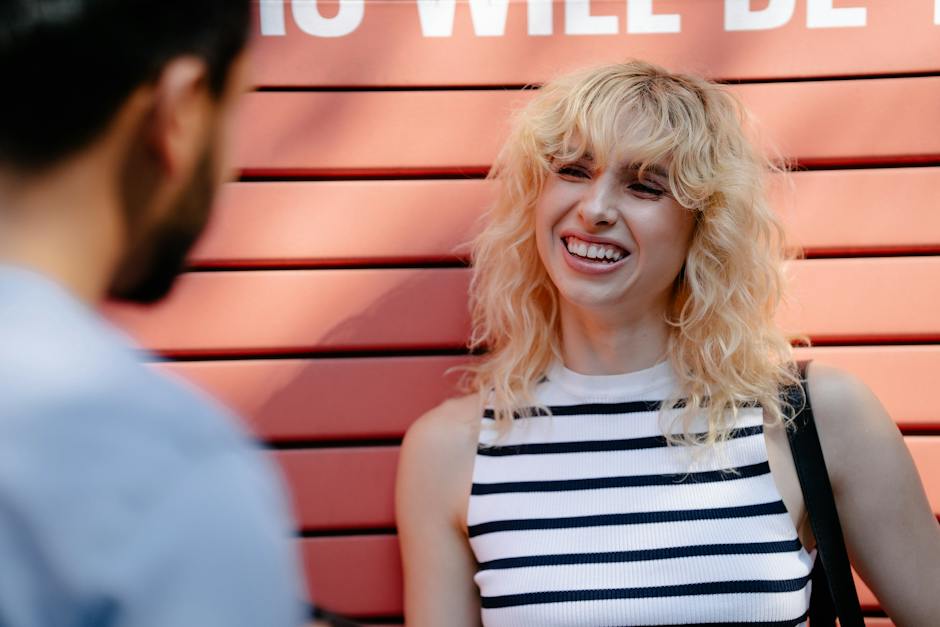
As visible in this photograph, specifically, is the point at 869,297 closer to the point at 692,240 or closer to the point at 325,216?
the point at 692,240

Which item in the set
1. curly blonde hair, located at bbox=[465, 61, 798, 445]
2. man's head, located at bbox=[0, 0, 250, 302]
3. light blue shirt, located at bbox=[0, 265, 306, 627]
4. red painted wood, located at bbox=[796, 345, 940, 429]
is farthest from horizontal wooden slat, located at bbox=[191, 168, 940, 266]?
light blue shirt, located at bbox=[0, 265, 306, 627]

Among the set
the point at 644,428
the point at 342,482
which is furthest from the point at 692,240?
the point at 342,482

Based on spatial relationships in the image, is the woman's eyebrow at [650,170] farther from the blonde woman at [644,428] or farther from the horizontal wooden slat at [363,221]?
the horizontal wooden slat at [363,221]

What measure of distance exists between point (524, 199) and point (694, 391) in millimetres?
562

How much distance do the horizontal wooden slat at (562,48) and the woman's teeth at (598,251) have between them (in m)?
0.55

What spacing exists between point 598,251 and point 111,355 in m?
1.43

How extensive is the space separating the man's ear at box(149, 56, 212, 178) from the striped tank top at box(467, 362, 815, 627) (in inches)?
54.6

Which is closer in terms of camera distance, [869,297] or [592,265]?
[592,265]

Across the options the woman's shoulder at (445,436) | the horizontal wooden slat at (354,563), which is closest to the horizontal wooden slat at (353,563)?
the horizontal wooden slat at (354,563)

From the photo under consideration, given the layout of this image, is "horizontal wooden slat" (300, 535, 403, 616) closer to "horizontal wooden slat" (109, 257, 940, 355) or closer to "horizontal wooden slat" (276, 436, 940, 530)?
"horizontal wooden slat" (276, 436, 940, 530)

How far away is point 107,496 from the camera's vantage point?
59cm

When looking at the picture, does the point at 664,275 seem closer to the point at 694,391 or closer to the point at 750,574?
the point at 694,391

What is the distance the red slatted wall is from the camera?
7.48ft

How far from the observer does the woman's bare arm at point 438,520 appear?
206 cm
